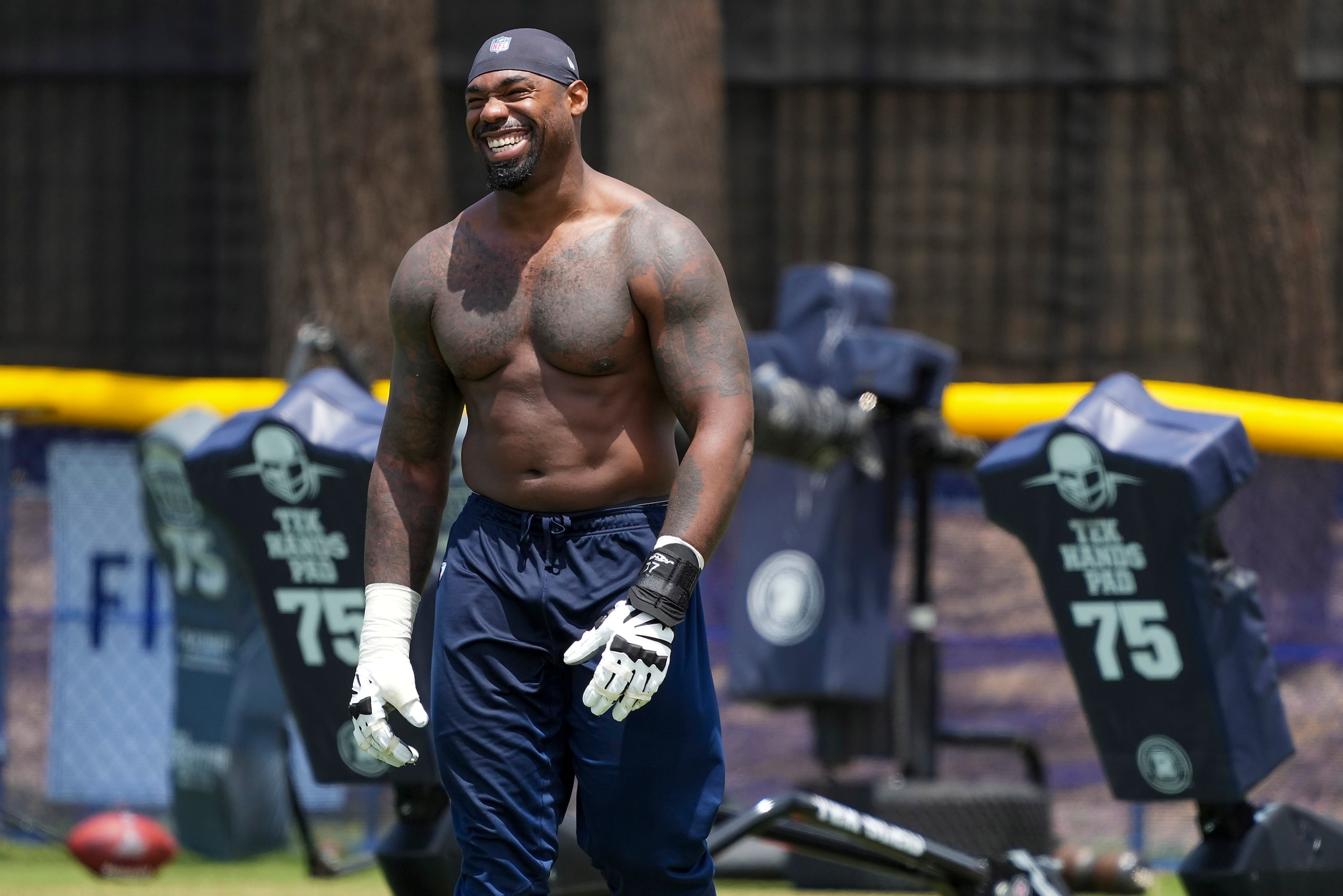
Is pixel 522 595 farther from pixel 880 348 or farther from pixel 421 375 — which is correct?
pixel 880 348

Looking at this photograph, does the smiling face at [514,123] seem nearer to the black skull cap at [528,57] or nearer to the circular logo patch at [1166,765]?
the black skull cap at [528,57]

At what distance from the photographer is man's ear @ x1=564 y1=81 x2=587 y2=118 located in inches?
150

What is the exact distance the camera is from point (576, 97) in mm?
3857

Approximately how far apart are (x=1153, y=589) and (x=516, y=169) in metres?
2.13

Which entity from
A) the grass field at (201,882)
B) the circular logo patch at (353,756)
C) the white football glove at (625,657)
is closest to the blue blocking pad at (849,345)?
the grass field at (201,882)

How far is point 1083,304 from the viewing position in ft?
50.1

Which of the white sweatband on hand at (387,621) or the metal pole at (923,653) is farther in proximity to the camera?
the metal pole at (923,653)

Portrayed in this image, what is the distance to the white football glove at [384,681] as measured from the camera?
12.5 ft

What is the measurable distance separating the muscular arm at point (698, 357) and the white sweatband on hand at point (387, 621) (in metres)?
0.64

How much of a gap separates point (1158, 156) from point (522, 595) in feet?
40.3

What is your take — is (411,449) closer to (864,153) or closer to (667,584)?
(667,584)

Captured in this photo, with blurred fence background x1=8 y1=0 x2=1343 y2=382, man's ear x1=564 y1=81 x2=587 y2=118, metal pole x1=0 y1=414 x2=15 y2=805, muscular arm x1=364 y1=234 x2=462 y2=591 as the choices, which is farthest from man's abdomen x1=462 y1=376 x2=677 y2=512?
blurred fence background x1=8 y1=0 x2=1343 y2=382

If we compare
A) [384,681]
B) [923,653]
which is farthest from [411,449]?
[923,653]

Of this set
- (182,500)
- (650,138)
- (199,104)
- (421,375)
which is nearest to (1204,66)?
(650,138)
